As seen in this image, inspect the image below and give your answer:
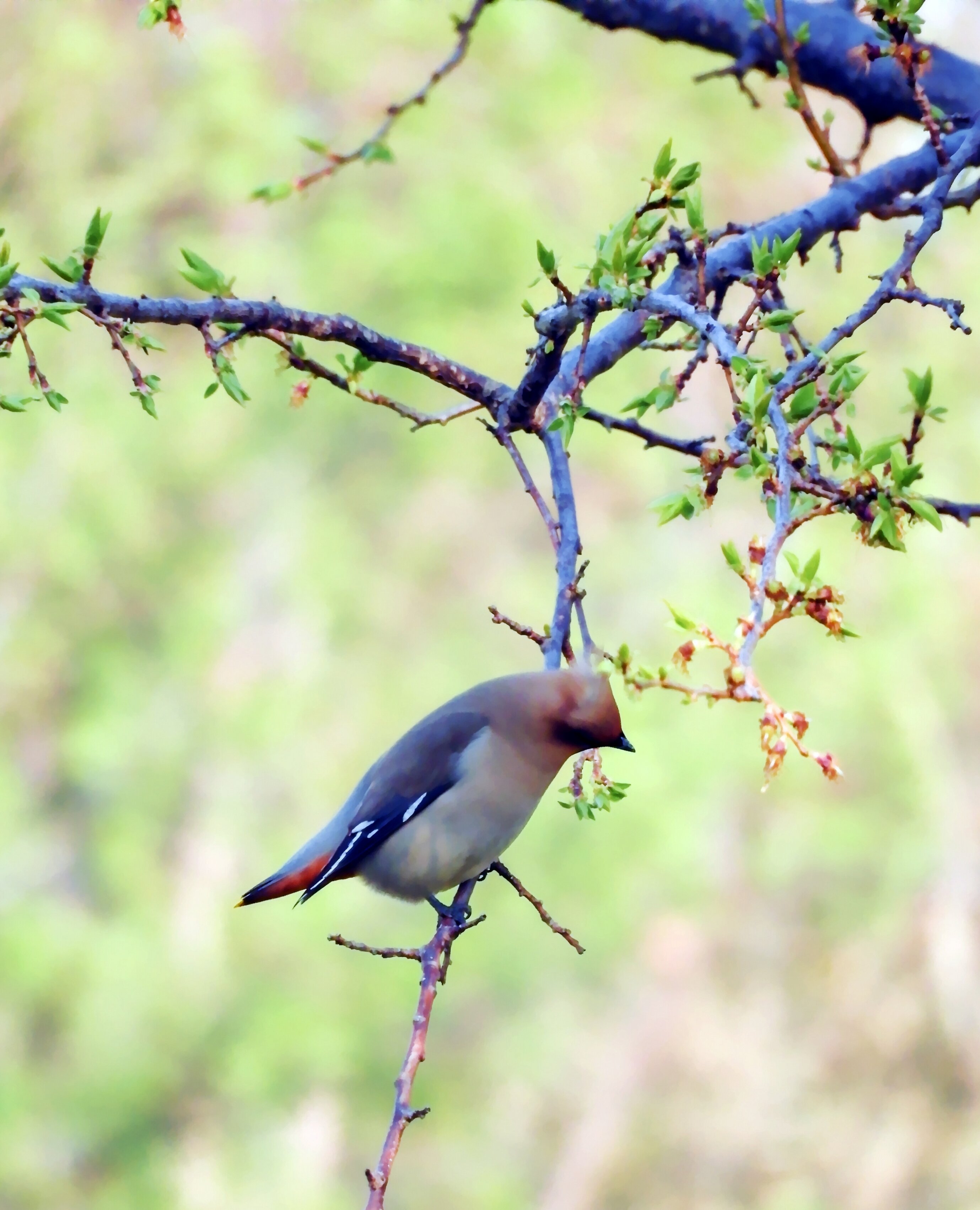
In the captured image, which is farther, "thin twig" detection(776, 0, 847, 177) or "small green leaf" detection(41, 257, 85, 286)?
"thin twig" detection(776, 0, 847, 177)

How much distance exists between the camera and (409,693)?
27.4 feet

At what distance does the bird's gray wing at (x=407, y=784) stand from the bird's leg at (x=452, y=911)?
136 millimetres

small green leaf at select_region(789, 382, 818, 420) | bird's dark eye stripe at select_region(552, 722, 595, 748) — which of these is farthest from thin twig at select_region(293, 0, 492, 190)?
bird's dark eye stripe at select_region(552, 722, 595, 748)

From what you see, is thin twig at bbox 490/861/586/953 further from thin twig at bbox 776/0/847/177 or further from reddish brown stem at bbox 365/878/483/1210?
thin twig at bbox 776/0/847/177

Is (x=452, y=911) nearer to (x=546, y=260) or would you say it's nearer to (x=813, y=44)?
(x=546, y=260)

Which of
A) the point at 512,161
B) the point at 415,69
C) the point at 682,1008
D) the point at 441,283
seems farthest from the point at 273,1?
the point at 682,1008

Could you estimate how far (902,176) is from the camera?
8.02ft

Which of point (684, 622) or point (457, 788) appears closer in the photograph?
point (684, 622)

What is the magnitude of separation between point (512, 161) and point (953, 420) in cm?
303

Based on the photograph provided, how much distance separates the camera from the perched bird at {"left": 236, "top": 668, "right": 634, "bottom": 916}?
7.01ft

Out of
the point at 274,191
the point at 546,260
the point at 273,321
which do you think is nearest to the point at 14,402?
the point at 273,321

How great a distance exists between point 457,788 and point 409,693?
602 centimetres

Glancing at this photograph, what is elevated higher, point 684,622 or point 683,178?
point 683,178

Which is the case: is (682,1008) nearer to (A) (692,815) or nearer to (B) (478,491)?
(A) (692,815)
